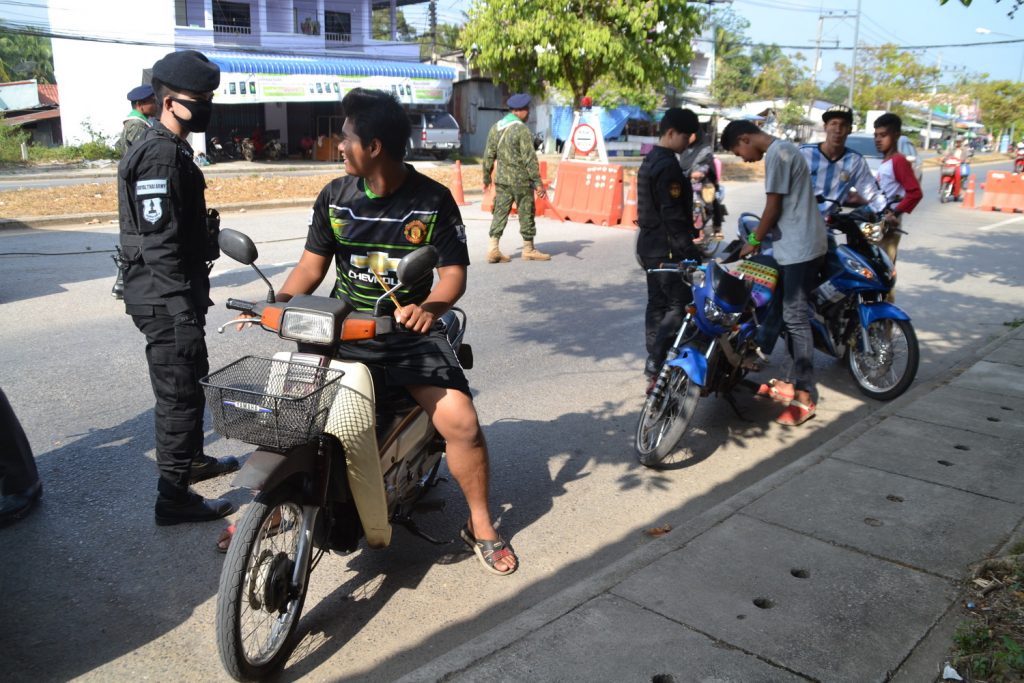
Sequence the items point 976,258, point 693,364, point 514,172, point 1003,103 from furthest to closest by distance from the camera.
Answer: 1. point 1003,103
2. point 976,258
3. point 514,172
4. point 693,364

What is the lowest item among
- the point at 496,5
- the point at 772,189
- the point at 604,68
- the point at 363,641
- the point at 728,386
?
the point at 363,641

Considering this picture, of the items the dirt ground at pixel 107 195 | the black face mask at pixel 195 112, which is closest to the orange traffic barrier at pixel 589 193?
the dirt ground at pixel 107 195

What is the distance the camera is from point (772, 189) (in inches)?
223

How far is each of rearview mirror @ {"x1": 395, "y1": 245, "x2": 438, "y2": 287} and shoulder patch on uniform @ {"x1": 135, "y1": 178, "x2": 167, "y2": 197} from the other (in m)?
1.49

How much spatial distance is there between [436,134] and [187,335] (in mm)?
30595

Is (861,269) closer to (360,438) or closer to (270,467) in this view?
(360,438)

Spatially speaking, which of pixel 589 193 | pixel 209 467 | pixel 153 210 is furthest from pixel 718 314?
pixel 589 193

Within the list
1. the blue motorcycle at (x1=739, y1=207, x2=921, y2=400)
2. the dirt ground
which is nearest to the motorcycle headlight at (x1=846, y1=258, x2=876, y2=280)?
the blue motorcycle at (x1=739, y1=207, x2=921, y2=400)

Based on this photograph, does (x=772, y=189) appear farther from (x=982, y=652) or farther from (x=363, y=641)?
(x=363, y=641)

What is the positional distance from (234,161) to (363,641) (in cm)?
3279

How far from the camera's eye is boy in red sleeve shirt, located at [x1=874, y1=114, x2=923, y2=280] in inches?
303

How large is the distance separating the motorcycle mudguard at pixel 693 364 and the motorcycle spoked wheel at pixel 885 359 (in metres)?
1.97

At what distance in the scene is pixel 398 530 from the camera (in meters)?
4.21

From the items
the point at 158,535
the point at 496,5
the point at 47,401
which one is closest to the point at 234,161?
the point at 496,5
